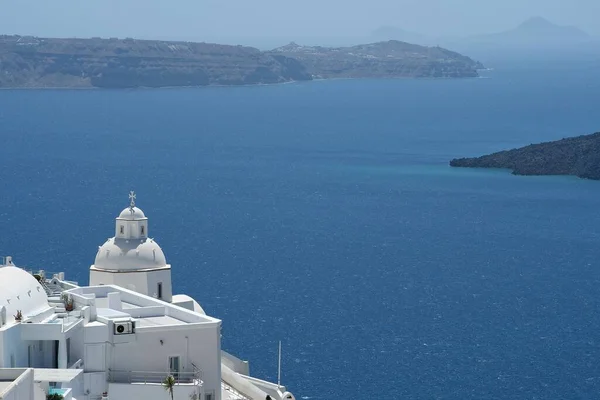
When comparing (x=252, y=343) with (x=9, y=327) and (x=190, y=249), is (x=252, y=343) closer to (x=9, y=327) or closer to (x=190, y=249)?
(x=190, y=249)

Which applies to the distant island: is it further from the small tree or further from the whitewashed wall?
the whitewashed wall

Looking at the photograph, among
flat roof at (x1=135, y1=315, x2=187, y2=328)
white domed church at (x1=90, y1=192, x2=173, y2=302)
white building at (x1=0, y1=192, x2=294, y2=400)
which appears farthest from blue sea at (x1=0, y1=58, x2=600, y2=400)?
flat roof at (x1=135, y1=315, x2=187, y2=328)

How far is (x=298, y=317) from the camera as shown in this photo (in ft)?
210

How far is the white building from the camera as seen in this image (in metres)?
26.8

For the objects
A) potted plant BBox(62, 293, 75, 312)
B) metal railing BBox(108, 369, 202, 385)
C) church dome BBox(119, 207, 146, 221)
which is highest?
church dome BBox(119, 207, 146, 221)

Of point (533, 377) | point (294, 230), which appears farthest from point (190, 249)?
point (533, 377)

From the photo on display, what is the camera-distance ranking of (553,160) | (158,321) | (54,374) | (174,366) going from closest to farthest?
(54,374) < (174,366) < (158,321) < (553,160)

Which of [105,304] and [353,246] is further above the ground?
[105,304]

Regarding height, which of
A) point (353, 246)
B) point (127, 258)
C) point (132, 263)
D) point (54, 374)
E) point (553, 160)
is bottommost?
point (353, 246)

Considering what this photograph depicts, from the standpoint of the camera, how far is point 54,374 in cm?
2541

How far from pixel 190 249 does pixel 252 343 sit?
2484 cm

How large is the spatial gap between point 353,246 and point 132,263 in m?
52.5

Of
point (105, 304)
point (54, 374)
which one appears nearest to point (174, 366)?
point (105, 304)

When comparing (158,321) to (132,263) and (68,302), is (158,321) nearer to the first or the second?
(68,302)
